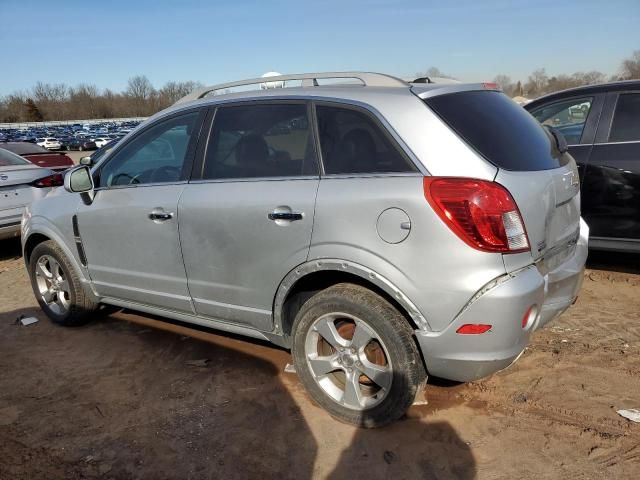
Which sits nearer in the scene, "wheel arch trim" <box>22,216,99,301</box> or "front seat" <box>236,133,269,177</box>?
"front seat" <box>236,133,269,177</box>

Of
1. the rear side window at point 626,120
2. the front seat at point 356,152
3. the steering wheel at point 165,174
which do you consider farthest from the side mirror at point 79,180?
the rear side window at point 626,120

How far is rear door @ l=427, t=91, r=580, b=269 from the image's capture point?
2.49 m

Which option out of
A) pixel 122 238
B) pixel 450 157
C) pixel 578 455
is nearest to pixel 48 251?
pixel 122 238

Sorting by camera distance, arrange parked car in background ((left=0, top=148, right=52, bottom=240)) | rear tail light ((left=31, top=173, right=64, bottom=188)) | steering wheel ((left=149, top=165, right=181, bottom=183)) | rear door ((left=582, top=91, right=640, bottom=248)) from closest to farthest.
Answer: steering wheel ((left=149, top=165, right=181, bottom=183)) < rear door ((left=582, top=91, right=640, bottom=248)) < parked car in background ((left=0, top=148, right=52, bottom=240)) < rear tail light ((left=31, top=173, right=64, bottom=188))

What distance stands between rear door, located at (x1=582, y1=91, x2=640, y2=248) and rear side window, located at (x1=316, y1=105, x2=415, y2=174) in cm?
298

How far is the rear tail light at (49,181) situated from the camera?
6777 mm

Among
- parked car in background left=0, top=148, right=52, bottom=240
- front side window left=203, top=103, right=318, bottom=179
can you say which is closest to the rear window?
front side window left=203, top=103, right=318, bottom=179

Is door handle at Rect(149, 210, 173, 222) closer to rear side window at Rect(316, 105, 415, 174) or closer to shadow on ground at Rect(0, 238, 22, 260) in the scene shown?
rear side window at Rect(316, 105, 415, 174)

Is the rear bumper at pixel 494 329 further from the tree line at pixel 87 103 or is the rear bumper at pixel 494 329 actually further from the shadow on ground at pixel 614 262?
the tree line at pixel 87 103

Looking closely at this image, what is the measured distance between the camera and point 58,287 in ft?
14.6

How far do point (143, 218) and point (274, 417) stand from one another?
1.60 metres

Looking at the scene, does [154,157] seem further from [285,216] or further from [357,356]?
[357,356]

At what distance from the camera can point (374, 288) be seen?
2703 mm

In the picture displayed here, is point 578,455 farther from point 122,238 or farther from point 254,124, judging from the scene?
point 122,238
